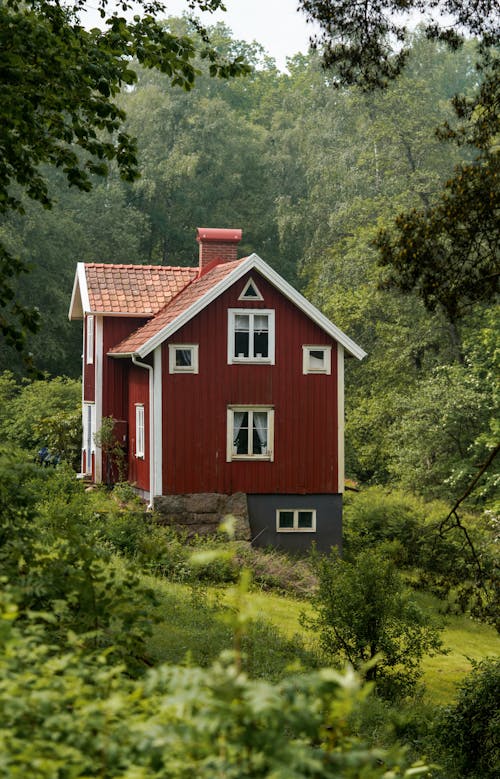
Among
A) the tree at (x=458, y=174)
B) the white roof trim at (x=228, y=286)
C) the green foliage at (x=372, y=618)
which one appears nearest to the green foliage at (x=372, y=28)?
the tree at (x=458, y=174)

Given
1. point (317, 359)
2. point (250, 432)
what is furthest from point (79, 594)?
point (317, 359)

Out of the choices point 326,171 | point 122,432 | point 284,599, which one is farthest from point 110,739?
point 326,171

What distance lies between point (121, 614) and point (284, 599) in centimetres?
1645

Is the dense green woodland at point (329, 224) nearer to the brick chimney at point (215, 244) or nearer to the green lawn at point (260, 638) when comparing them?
the brick chimney at point (215, 244)

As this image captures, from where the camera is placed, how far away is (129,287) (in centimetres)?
3195

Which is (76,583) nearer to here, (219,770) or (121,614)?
(121,614)

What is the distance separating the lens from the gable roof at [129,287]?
3103cm

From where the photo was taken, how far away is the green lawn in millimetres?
13664

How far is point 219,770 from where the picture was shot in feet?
11.7

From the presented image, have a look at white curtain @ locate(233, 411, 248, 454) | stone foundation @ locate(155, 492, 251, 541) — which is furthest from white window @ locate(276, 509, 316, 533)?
white curtain @ locate(233, 411, 248, 454)

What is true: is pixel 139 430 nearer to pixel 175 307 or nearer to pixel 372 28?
pixel 175 307

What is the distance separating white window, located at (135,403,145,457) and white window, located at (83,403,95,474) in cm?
229

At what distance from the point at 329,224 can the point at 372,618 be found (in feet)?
103

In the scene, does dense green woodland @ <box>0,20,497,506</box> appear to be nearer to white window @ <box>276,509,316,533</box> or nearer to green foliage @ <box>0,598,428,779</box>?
white window @ <box>276,509,316,533</box>
